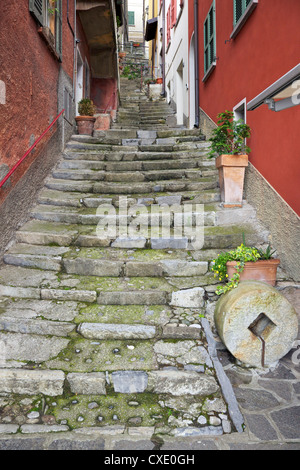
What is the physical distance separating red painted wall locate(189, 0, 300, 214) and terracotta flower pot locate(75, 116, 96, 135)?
12.0ft

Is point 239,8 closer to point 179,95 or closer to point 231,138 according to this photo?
point 231,138

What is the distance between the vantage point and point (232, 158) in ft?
16.3

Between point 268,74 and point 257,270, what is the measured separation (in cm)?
278

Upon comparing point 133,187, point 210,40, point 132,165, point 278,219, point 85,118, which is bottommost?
point 278,219

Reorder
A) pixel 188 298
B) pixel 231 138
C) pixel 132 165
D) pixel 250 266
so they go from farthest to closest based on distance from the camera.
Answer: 1. pixel 132 165
2. pixel 231 138
3. pixel 188 298
4. pixel 250 266

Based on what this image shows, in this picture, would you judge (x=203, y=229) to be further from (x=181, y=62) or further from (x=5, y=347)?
(x=181, y=62)

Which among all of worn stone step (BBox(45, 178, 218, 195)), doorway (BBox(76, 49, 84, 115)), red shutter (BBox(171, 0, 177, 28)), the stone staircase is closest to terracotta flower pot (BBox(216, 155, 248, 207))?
the stone staircase

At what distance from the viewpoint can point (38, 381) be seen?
2.53 metres

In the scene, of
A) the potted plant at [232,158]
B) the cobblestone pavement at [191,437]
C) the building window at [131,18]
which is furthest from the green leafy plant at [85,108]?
the building window at [131,18]

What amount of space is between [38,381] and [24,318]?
0.80 m

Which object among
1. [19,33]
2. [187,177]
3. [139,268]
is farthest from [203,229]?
[19,33]

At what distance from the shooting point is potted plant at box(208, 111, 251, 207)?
497 cm

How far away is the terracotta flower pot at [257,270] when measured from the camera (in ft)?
10.7

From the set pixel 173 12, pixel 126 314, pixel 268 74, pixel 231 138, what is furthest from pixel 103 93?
pixel 126 314
